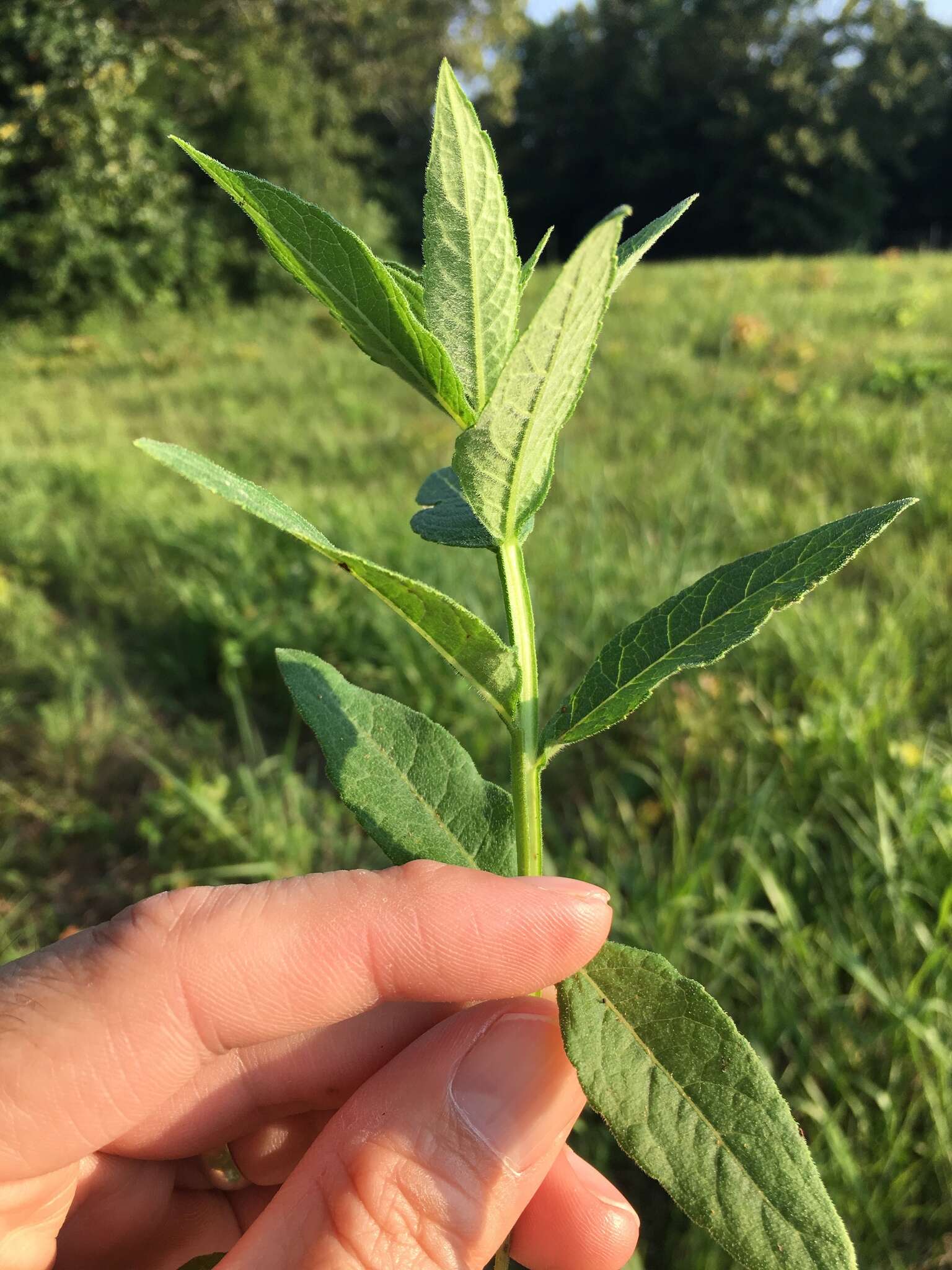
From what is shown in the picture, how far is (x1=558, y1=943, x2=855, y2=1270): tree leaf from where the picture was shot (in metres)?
0.65

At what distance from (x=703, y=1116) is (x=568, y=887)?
271 millimetres

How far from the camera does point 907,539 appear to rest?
3.11 metres

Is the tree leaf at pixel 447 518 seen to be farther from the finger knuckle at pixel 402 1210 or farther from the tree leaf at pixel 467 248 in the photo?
the finger knuckle at pixel 402 1210

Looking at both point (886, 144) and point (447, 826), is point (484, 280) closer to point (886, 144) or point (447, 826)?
point (447, 826)

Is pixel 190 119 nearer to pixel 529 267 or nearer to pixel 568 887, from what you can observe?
pixel 529 267

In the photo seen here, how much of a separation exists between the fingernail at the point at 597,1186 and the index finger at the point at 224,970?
0.51 m

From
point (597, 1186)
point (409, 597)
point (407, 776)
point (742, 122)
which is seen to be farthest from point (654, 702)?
point (742, 122)

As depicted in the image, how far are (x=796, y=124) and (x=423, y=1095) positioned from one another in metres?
28.7

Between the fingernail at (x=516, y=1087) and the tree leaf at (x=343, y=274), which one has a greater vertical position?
the tree leaf at (x=343, y=274)

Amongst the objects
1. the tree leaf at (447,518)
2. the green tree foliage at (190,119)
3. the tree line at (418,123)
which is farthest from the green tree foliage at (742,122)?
the tree leaf at (447,518)

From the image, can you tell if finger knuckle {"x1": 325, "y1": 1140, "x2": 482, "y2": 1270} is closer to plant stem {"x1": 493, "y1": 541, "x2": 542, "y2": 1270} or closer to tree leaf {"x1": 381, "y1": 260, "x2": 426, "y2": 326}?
plant stem {"x1": 493, "y1": 541, "x2": 542, "y2": 1270}

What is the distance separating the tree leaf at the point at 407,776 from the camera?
85cm

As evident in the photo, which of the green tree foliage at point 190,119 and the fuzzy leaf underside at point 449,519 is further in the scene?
the green tree foliage at point 190,119

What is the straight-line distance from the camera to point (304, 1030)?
104 cm
